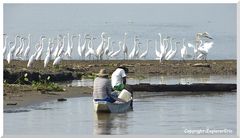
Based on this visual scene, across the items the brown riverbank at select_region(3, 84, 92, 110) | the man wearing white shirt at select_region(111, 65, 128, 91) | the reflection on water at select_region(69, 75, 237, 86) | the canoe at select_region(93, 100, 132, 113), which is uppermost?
the man wearing white shirt at select_region(111, 65, 128, 91)

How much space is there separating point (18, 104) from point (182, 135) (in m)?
4.58

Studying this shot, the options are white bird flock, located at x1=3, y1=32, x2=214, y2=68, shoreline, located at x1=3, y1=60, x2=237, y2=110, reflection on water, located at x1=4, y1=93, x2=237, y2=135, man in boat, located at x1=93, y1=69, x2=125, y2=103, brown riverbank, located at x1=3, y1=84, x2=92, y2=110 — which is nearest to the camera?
reflection on water, located at x1=4, y1=93, x2=237, y2=135

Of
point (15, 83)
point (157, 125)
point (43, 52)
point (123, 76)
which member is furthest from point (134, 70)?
point (157, 125)

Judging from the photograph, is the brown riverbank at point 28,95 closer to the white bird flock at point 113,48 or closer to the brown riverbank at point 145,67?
the brown riverbank at point 145,67

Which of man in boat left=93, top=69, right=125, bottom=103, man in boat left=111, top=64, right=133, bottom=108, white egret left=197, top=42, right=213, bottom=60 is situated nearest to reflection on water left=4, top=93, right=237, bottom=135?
man in boat left=93, top=69, right=125, bottom=103

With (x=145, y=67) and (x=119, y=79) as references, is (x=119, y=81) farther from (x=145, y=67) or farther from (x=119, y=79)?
(x=145, y=67)

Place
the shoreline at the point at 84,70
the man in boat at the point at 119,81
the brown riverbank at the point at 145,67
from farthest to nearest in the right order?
1. the brown riverbank at the point at 145,67
2. the shoreline at the point at 84,70
3. the man in boat at the point at 119,81

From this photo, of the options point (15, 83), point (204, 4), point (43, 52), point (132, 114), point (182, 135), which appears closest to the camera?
point (182, 135)

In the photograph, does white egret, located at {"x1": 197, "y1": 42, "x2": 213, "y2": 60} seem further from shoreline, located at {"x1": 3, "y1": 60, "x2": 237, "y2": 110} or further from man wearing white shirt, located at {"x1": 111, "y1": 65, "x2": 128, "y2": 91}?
man wearing white shirt, located at {"x1": 111, "y1": 65, "x2": 128, "y2": 91}

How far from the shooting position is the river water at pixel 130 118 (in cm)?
1319

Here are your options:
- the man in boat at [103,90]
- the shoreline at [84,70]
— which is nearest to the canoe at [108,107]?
the man in boat at [103,90]

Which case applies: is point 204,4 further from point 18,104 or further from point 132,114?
point 18,104

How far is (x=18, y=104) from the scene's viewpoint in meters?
Answer: 16.0

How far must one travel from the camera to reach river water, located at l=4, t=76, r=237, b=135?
1319 centimetres
